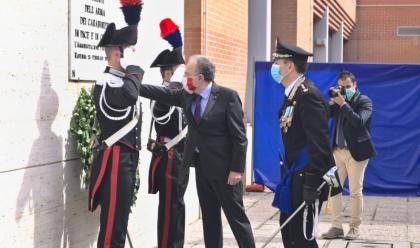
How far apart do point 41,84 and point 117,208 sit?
114 centimetres

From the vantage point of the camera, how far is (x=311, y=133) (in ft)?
18.3

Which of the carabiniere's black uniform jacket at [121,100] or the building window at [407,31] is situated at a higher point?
the building window at [407,31]

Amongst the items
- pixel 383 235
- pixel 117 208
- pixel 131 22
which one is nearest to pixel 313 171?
A: pixel 117 208

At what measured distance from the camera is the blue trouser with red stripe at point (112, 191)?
6.07m

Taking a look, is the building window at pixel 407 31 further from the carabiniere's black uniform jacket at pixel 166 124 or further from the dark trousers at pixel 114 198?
the dark trousers at pixel 114 198

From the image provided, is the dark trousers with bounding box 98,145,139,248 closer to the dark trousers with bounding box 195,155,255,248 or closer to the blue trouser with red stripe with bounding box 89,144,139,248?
the blue trouser with red stripe with bounding box 89,144,139,248

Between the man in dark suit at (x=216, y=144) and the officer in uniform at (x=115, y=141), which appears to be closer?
the officer in uniform at (x=115, y=141)

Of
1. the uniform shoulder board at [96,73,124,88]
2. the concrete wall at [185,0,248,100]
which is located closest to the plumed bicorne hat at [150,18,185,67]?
the uniform shoulder board at [96,73,124,88]

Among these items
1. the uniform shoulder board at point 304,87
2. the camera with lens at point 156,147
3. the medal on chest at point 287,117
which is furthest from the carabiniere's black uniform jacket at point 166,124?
the uniform shoulder board at point 304,87

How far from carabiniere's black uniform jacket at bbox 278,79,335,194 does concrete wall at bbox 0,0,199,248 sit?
1.57 meters

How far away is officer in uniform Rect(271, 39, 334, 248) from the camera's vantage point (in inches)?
220

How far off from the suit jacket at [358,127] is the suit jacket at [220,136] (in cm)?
274

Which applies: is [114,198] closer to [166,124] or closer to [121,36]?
[121,36]

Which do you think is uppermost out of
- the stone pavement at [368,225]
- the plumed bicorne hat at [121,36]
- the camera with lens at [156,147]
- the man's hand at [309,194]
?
the plumed bicorne hat at [121,36]
